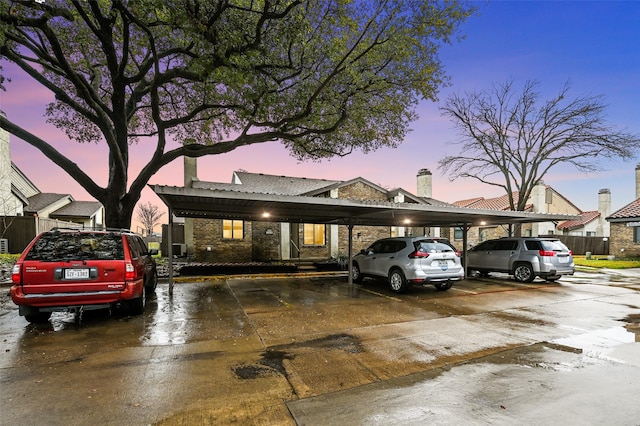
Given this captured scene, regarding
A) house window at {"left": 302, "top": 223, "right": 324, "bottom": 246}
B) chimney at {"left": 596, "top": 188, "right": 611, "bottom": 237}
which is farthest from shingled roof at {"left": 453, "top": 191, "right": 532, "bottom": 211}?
house window at {"left": 302, "top": 223, "right": 324, "bottom": 246}

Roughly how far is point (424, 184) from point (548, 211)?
1776 centimetres

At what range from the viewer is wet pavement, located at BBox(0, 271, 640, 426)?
2904mm

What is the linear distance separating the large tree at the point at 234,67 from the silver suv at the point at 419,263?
5.35 meters

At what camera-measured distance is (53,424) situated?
267cm

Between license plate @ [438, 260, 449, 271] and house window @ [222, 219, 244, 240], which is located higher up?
house window @ [222, 219, 244, 240]

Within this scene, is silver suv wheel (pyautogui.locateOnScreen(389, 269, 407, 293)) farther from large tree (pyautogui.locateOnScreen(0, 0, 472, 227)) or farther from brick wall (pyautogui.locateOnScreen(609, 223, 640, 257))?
brick wall (pyautogui.locateOnScreen(609, 223, 640, 257))

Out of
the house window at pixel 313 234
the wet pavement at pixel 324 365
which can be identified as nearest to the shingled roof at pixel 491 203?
the house window at pixel 313 234

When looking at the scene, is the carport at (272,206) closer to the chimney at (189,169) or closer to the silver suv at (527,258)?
the silver suv at (527,258)

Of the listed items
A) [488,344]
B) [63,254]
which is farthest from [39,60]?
[488,344]

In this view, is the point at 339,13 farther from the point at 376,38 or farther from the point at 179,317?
the point at 179,317

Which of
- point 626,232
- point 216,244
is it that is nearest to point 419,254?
point 216,244

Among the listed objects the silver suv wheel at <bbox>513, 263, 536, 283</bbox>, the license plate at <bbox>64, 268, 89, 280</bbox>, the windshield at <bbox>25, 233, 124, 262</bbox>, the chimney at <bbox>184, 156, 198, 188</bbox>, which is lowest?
the silver suv wheel at <bbox>513, 263, 536, 283</bbox>

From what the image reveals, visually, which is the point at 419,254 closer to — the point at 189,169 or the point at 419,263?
the point at 419,263

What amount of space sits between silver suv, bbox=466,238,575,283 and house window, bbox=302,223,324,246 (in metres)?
8.55
